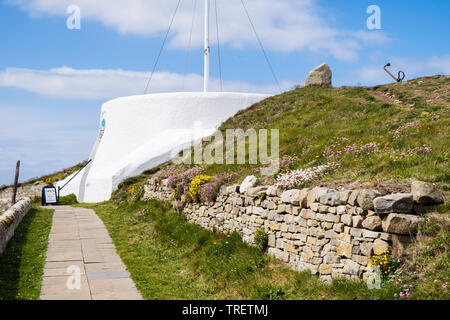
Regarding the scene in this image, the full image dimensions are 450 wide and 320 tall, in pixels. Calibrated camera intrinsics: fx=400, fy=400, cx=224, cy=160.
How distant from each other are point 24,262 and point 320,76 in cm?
2087

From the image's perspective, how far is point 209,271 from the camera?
28.0ft

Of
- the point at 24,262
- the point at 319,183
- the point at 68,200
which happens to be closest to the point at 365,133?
the point at 319,183

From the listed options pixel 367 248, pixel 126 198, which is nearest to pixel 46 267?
pixel 367 248

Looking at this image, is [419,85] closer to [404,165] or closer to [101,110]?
[404,165]

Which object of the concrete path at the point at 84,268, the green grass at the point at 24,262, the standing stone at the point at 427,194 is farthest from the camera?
the concrete path at the point at 84,268

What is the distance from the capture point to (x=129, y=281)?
8633mm

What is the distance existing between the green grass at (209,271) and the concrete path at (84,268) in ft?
1.06

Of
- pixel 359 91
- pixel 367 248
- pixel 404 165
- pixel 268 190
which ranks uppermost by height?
pixel 359 91

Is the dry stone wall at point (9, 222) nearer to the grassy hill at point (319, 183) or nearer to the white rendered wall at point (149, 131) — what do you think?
the grassy hill at point (319, 183)

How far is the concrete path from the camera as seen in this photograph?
25.3 feet

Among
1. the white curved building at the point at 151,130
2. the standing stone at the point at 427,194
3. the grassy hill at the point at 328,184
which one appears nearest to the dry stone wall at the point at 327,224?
the standing stone at the point at 427,194

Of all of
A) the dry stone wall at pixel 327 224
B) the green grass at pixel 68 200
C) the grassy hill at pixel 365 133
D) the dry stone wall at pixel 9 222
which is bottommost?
the green grass at pixel 68 200

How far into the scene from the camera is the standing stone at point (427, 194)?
6.30 meters

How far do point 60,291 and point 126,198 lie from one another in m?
11.7
